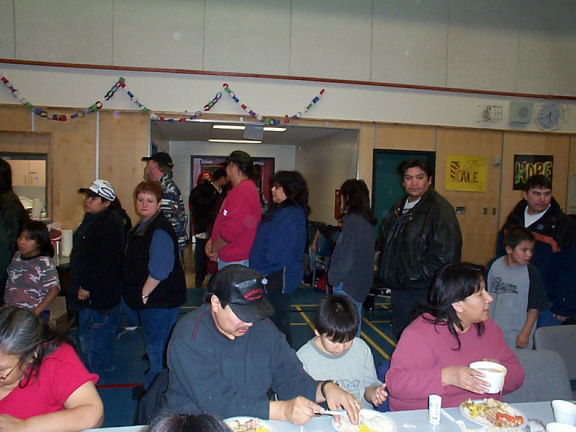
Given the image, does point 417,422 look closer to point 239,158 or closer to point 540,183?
point 540,183

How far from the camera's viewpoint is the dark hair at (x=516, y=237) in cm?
303

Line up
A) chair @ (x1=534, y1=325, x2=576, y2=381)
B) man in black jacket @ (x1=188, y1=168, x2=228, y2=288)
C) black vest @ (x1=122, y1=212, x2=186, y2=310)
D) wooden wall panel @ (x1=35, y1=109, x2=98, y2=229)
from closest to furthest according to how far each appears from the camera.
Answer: chair @ (x1=534, y1=325, x2=576, y2=381) → black vest @ (x1=122, y1=212, x2=186, y2=310) → wooden wall panel @ (x1=35, y1=109, x2=98, y2=229) → man in black jacket @ (x1=188, y1=168, x2=228, y2=288)

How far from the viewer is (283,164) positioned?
11.6m

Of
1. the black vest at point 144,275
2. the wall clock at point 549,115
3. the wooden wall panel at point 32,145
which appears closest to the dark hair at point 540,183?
the black vest at point 144,275

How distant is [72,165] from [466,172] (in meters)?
5.98

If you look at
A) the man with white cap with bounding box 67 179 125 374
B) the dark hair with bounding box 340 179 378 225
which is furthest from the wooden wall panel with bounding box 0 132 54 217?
the dark hair with bounding box 340 179 378 225

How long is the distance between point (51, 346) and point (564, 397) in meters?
2.28

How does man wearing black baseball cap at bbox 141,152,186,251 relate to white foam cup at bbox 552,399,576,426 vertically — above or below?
above

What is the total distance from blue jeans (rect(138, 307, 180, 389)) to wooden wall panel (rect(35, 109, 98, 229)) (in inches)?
145

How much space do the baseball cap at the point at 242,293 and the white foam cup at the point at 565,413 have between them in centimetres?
111

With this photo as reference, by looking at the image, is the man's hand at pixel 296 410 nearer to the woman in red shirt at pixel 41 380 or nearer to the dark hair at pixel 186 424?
the woman in red shirt at pixel 41 380

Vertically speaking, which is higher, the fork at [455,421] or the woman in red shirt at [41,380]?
the woman in red shirt at [41,380]

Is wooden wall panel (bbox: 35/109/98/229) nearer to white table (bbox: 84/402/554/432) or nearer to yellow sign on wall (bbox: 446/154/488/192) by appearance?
white table (bbox: 84/402/554/432)

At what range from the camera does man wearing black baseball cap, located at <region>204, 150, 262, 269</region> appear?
3.92 m
